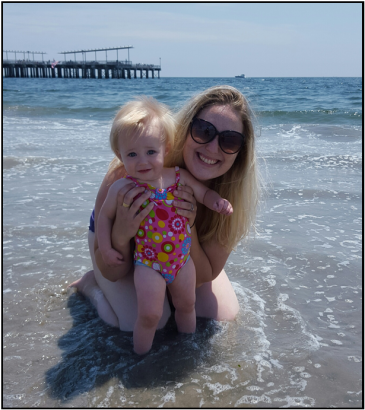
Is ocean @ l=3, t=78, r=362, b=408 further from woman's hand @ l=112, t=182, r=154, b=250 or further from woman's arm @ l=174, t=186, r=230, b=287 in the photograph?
woman's hand @ l=112, t=182, r=154, b=250

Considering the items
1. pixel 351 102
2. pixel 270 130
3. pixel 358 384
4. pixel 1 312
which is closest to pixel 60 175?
pixel 1 312

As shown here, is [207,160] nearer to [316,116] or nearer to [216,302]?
[216,302]

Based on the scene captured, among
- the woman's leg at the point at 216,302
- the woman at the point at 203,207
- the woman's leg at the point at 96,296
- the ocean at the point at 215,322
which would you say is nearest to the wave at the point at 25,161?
the ocean at the point at 215,322

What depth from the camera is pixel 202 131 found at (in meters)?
2.74

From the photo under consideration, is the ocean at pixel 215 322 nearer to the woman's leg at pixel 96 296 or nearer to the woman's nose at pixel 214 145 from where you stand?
Result: the woman's leg at pixel 96 296

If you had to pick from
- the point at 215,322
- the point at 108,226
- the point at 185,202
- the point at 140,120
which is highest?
the point at 140,120

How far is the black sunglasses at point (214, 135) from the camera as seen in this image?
272 centimetres

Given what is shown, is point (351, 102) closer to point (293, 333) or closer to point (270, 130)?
point (270, 130)

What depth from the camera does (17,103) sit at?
18.7 metres

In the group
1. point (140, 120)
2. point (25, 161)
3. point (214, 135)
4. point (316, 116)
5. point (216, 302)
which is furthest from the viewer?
point (316, 116)

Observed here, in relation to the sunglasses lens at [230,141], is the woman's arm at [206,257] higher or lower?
lower

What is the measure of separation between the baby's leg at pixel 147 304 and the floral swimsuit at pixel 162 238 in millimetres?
53

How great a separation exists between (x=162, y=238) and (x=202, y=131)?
0.70 m

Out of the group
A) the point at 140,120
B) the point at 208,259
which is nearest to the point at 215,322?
the point at 208,259
